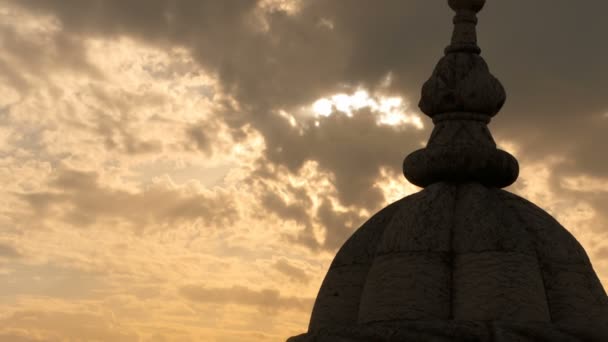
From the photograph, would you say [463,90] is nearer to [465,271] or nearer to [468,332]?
[465,271]

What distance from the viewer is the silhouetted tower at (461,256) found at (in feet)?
37.9

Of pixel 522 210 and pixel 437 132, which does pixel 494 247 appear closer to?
pixel 522 210

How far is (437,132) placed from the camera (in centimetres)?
1402

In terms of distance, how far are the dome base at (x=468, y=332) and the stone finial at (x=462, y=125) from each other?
281 centimetres

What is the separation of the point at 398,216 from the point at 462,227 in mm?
848

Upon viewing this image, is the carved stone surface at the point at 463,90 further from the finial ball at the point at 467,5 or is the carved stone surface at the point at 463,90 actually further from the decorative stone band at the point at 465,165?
the finial ball at the point at 467,5

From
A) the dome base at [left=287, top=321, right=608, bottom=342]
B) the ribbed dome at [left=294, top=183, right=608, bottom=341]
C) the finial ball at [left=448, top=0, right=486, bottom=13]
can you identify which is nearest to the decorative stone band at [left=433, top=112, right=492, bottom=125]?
the ribbed dome at [left=294, top=183, right=608, bottom=341]

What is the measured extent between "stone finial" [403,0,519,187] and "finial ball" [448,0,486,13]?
0.43 m

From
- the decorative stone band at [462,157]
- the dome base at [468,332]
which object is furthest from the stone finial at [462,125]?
the dome base at [468,332]

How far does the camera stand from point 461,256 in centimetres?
1282

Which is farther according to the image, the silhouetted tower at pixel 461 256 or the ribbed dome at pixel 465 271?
the ribbed dome at pixel 465 271

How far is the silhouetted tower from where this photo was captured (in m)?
11.6

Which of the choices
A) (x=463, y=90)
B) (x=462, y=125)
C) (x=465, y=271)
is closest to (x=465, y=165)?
(x=462, y=125)

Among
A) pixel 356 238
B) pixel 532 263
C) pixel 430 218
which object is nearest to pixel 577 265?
pixel 532 263
